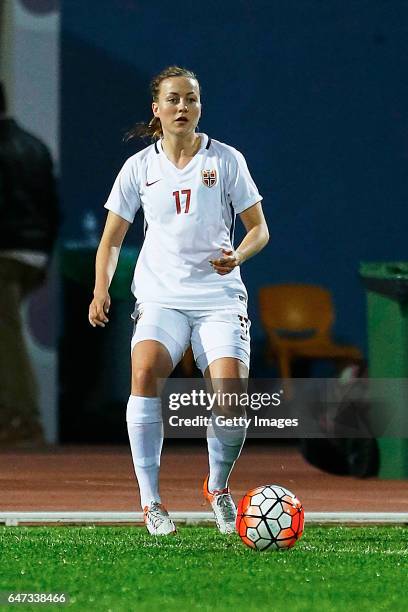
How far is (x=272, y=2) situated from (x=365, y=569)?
9.35 meters

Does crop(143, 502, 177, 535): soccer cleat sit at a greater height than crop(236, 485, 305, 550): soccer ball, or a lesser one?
lesser

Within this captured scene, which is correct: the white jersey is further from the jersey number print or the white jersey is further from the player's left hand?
the player's left hand

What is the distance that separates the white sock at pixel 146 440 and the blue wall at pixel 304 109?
7527 mm

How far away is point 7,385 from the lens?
12898 millimetres

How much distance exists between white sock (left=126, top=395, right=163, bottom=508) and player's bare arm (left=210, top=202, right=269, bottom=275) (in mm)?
671

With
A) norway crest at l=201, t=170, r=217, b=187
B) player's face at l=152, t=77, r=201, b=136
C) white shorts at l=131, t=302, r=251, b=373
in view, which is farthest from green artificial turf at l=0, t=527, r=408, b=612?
player's face at l=152, t=77, r=201, b=136

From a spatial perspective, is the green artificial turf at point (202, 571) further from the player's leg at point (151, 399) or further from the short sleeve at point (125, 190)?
the short sleeve at point (125, 190)

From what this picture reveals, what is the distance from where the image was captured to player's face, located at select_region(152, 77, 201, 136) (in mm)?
6207

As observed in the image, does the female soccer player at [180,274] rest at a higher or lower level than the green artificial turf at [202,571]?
higher

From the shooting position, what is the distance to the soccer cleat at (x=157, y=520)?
6082mm

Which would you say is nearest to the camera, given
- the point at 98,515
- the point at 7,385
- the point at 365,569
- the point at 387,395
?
the point at 365,569

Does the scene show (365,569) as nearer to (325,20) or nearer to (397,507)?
(397,507)

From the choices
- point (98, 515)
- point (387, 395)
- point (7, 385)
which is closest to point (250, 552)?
point (98, 515)

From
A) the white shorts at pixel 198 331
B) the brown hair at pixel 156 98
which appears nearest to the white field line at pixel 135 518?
the white shorts at pixel 198 331
